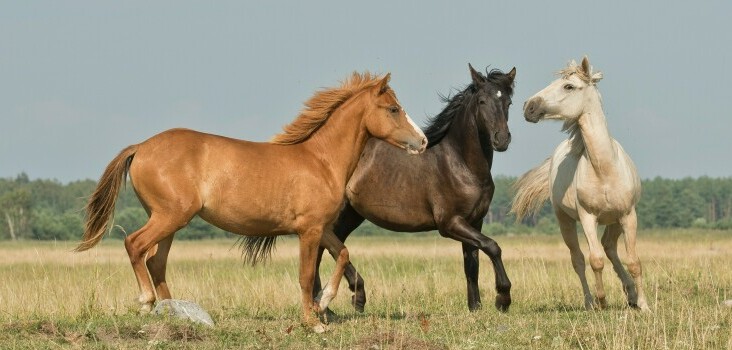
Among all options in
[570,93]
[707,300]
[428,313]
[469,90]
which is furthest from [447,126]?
[707,300]

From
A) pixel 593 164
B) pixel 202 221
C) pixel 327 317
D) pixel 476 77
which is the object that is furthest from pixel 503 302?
pixel 202 221

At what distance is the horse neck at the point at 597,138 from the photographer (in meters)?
11.5

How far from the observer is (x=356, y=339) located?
8.55 m

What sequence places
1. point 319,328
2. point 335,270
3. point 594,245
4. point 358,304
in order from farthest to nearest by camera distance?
1. point 358,304
2. point 594,245
3. point 335,270
4. point 319,328

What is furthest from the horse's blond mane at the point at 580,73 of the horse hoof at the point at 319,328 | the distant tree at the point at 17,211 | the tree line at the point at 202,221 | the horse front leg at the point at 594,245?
the distant tree at the point at 17,211

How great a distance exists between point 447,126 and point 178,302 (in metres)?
3.95

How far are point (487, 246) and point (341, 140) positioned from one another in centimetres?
208

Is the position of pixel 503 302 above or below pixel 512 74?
below

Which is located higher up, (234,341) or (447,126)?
(447,126)

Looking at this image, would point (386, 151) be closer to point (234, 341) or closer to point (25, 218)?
point (234, 341)

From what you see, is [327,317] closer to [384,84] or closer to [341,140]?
[341,140]

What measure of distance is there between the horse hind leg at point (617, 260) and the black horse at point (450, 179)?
165 cm

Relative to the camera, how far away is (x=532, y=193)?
1433cm

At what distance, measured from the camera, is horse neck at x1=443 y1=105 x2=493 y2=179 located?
11.8 meters
